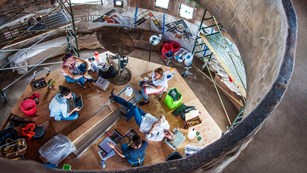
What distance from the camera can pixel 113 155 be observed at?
32.2 ft

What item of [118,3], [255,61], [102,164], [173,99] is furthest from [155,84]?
[255,61]

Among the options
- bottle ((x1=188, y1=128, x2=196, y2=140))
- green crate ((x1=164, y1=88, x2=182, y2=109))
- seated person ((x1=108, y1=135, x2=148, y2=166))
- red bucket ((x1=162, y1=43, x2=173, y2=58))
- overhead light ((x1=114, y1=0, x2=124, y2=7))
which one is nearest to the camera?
seated person ((x1=108, y1=135, x2=148, y2=166))

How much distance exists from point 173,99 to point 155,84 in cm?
92

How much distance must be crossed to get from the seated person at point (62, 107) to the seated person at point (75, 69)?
614 millimetres

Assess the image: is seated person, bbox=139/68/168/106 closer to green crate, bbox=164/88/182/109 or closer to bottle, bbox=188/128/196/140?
green crate, bbox=164/88/182/109

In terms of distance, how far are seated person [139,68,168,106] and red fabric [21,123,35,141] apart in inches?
149

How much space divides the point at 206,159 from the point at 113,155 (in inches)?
255

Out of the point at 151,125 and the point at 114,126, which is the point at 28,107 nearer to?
the point at 114,126

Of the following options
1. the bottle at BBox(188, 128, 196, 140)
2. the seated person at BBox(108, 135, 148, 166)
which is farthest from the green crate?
the seated person at BBox(108, 135, 148, 166)

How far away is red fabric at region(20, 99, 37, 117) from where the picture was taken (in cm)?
1020

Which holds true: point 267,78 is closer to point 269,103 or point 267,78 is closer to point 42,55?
point 269,103

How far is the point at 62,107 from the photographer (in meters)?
9.91

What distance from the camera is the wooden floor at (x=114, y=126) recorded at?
9680 mm

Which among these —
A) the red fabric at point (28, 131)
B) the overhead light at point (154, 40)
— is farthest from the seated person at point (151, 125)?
the overhead light at point (154, 40)
